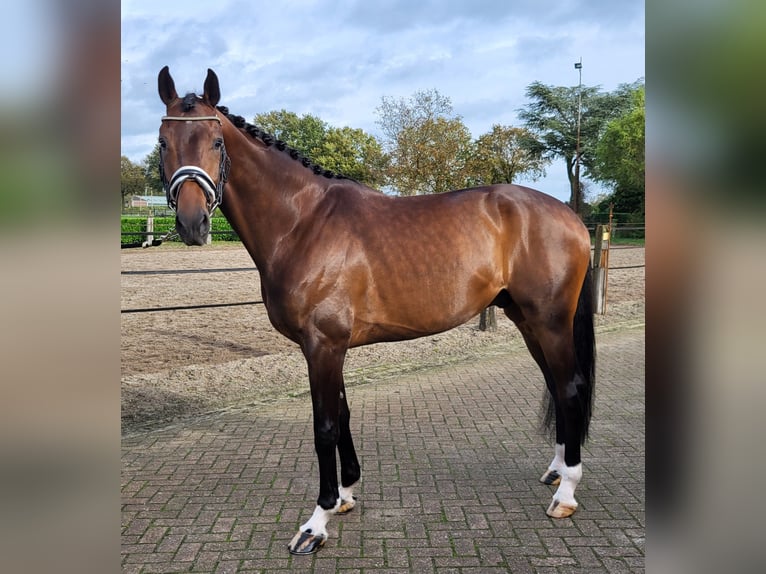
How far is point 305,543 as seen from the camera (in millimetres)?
2848

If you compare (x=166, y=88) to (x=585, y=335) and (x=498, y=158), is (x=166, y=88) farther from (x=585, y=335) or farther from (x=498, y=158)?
(x=498, y=158)

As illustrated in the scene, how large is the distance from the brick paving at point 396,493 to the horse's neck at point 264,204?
59.7 inches

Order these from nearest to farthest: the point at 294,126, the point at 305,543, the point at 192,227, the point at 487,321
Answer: the point at 192,227, the point at 305,543, the point at 487,321, the point at 294,126

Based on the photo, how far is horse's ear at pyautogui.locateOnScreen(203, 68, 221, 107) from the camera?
8.71ft

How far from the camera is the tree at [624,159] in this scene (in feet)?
113

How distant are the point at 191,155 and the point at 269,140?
26.8 inches

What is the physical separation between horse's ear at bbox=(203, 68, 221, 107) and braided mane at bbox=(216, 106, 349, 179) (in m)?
0.24

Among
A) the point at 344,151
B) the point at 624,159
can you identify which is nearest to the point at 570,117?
the point at 624,159

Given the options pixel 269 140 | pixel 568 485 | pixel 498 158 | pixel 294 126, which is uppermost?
pixel 294 126

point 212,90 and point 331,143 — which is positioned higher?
point 331,143

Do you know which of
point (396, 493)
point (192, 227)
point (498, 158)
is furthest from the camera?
point (498, 158)

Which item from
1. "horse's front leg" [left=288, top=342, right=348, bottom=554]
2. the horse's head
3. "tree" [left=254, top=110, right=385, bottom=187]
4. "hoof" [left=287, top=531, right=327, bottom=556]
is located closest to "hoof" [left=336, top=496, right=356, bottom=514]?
"horse's front leg" [left=288, top=342, right=348, bottom=554]
